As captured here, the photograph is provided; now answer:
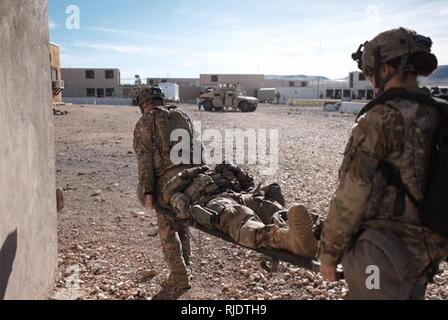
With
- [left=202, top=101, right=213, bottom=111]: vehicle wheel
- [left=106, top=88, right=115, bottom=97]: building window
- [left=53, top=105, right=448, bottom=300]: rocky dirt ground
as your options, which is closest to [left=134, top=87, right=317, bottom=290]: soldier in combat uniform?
[left=53, top=105, right=448, bottom=300]: rocky dirt ground

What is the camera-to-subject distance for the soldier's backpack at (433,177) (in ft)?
6.50

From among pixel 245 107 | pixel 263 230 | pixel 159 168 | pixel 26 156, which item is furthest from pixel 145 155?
pixel 245 107

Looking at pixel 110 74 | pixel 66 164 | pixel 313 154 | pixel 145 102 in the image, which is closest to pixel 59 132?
pixel 66 164

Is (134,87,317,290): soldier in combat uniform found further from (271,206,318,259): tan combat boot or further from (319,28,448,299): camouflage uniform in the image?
(319,28,448,299): camouflage uniform

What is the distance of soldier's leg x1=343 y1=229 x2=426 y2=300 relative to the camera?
2.01 meters

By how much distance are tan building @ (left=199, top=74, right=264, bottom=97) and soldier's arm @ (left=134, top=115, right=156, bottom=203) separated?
57268 millimetres

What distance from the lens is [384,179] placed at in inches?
82.4

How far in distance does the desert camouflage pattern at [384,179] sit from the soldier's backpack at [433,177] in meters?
Result: 0.02

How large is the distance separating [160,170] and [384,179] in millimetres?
2560

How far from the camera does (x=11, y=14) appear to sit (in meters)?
Answer: 2.64

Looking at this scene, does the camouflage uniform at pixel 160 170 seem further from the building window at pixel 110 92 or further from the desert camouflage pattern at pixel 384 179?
the building window at pixel 110 92

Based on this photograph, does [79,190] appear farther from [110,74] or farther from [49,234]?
[110,74]

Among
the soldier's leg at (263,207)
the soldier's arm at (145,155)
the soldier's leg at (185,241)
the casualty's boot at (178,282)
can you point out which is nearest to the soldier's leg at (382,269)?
the soldier's leg at (263,207)

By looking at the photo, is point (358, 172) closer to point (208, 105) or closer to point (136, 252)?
point (136, 252)
